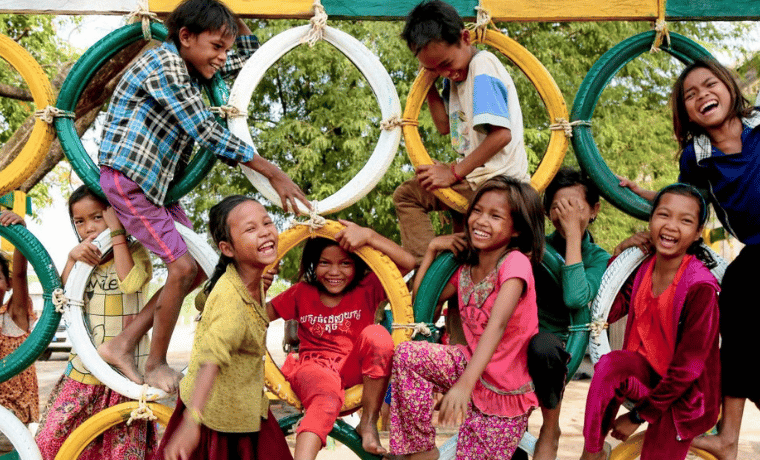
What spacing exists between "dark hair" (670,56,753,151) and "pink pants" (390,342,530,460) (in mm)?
1351

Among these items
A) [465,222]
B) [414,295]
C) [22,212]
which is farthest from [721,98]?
Answer: [22,212]

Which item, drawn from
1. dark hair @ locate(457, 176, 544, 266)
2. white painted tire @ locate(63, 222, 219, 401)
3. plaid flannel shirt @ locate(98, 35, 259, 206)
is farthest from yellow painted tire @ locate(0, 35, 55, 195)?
dark hair @ locate(457, 176, 544, 266)

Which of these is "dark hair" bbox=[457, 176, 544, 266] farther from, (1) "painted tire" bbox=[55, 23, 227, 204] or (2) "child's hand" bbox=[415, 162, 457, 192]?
(1) "painted tire" bbox=[55, 23, 227, 204]

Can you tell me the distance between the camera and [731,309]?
2910 millimetres

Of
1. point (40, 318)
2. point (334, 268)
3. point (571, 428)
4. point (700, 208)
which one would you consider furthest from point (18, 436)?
point (571, 428)

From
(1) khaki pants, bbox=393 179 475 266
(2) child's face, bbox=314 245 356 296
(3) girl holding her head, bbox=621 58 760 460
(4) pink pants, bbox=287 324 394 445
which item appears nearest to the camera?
(4) pink pants, bbox=287 324 394 445

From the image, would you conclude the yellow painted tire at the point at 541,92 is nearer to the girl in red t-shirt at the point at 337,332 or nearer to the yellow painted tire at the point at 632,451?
the girl in red t-shirt at the point at 337,332

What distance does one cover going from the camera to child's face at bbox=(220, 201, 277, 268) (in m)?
2.72

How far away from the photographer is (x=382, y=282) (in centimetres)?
304

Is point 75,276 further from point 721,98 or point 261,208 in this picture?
point 721,98

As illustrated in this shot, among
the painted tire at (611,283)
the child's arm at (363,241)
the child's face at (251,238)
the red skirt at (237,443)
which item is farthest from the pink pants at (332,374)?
the painted tire at (611,283)

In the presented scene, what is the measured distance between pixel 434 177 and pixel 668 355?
3.77ft

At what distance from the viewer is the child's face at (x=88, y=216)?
10.6 ft

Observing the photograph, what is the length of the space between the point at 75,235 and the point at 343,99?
4369 millimetres
